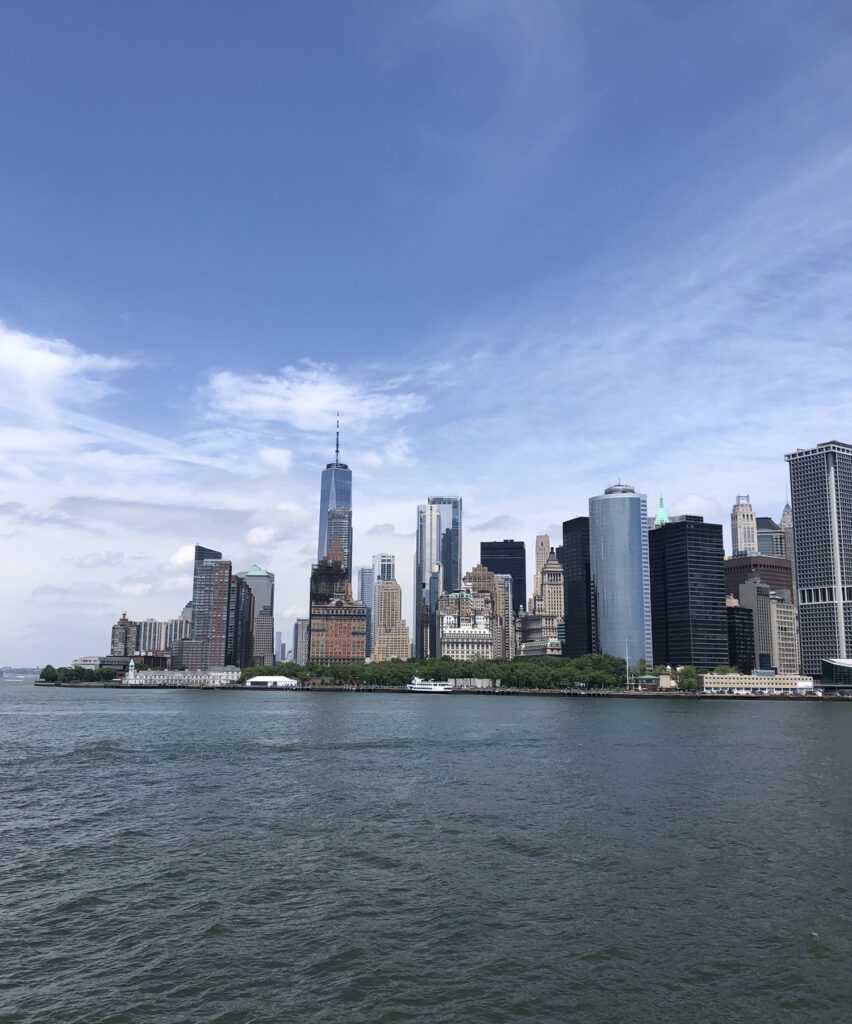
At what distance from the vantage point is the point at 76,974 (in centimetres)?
2691

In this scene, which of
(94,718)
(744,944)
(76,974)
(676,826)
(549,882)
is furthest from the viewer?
(94,718)

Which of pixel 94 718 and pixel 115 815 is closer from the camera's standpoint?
pixel 115 815

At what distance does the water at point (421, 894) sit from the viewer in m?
25.5

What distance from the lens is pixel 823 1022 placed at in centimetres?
2411

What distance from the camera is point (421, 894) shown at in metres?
35.2

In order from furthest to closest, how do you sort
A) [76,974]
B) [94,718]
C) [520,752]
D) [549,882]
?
[94,718] → [520,752] → [549,882] → [76,974]

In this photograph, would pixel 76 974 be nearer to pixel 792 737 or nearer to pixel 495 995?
pixel 495 995

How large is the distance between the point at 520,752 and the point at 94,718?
296 feet

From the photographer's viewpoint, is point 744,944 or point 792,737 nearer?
point 744,944

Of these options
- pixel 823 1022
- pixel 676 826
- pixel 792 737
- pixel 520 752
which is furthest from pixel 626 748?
pixel 823 1022

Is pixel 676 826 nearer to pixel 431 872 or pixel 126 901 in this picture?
pixel 431 872

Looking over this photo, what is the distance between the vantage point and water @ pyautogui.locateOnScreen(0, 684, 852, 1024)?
25516mm

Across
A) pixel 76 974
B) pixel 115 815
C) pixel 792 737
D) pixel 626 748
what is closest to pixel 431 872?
pixel 76 974

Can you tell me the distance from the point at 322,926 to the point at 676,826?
2607 cm
